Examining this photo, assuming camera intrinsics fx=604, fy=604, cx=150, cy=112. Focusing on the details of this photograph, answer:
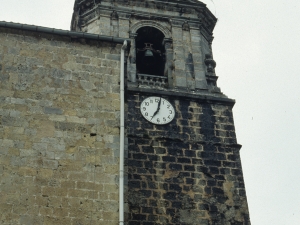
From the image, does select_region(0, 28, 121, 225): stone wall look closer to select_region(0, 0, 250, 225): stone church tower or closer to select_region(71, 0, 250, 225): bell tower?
select_region(0, 0, 250, 225): stone church tower

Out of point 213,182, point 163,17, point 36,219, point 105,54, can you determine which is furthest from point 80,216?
point 163,17

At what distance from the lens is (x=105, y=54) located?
34.3 feet

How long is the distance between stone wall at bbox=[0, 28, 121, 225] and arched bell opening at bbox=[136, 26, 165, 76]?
17.7ft

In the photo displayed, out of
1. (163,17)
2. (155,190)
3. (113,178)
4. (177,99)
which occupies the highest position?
(163,17)

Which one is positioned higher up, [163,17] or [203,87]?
[163,17]

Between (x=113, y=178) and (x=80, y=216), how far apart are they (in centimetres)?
82

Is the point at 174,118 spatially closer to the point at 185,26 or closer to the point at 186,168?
Result: the point at 186,168

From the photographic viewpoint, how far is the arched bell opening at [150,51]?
15.9 metres

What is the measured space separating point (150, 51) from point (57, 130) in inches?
275

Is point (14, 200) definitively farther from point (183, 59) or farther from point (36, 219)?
point (183, 59)

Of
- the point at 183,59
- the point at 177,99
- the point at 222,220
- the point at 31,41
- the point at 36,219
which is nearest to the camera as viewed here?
the point at 36,219

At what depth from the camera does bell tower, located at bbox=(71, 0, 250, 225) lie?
1271 cm

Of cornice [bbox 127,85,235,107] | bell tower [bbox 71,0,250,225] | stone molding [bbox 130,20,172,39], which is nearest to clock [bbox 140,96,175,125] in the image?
bell tower [bbox 71,0,250,225]

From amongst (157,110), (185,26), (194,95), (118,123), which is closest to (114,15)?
(185,26)
